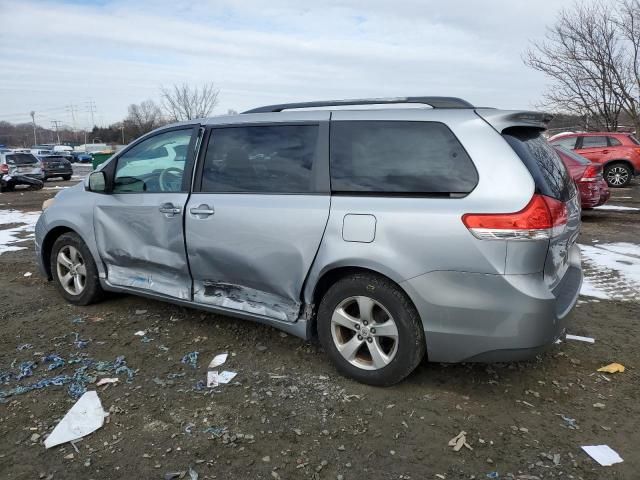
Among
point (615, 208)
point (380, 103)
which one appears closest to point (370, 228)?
point (380, 103)

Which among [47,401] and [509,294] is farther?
[47,401]

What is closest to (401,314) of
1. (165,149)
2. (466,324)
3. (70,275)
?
(466,324)

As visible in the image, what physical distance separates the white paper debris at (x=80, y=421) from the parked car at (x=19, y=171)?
18.6 metres

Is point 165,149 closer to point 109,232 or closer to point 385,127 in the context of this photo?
point 109,232

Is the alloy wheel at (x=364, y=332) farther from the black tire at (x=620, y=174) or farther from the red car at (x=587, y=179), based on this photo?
the black tire at (x=620, y=174)

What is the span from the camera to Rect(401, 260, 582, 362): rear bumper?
2756 mm

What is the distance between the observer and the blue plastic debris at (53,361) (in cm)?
357

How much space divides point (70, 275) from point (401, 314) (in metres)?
3.29

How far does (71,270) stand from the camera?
4.74 metres

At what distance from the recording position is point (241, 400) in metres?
3.13

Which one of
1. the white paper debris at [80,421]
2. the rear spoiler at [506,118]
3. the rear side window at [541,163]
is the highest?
the rear spoiler at [506,118]

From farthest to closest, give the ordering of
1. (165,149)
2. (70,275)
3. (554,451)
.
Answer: (70,275) < (165,149) < (554,451)

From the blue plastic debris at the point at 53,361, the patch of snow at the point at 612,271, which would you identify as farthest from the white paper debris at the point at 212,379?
the patch of snow at the point at 612,271

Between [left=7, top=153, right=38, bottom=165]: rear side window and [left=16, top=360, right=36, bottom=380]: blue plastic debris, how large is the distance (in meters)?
19.4
